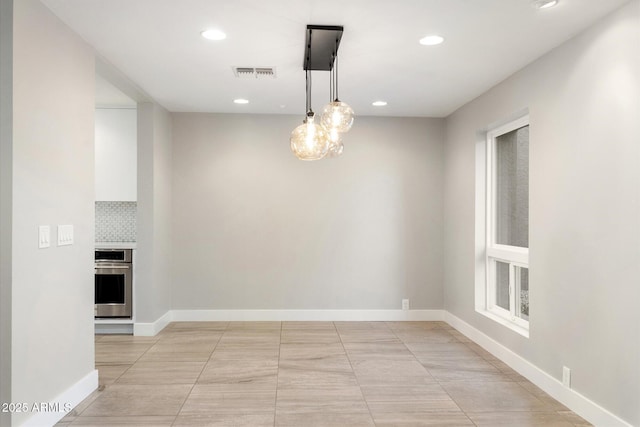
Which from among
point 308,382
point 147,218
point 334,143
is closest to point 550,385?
point 308,382

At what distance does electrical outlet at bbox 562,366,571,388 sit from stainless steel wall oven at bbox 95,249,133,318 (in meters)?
4.12

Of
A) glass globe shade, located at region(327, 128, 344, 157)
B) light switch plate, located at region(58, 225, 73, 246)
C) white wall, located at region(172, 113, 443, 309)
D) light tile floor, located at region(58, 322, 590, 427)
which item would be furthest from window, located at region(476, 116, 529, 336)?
light switch plate, located at region(58, 225, 73, 246)

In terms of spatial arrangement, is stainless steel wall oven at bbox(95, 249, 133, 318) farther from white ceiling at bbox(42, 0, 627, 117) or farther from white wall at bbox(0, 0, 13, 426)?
white wall at bbox(0, 0, 13, 426)

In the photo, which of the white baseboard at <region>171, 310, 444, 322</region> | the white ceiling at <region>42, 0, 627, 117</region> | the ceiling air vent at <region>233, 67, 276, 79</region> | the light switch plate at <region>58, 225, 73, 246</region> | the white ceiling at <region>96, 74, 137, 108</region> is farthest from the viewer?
the white baseboard at <region>171, 310, 444, 322</region>

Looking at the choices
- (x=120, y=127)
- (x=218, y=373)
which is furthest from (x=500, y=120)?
(x=120, y=127)

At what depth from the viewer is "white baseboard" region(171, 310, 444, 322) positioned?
18.7ft

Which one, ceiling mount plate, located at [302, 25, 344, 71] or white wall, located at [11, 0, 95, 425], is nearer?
white wall, located at [11, 0, 95, 425]

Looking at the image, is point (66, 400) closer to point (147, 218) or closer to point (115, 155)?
point (147, 218)

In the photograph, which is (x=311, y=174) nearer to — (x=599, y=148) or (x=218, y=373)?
(x=218, y=373)

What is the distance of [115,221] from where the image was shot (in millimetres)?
5738

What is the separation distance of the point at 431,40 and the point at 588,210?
1.53m

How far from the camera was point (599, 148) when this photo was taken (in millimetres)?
2910

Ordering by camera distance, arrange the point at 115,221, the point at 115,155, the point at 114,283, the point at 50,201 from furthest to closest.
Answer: the point at 115,221
the point at 115,155
the point at 114,283
the point at 50,201

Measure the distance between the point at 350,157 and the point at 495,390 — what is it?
320 centimetres
